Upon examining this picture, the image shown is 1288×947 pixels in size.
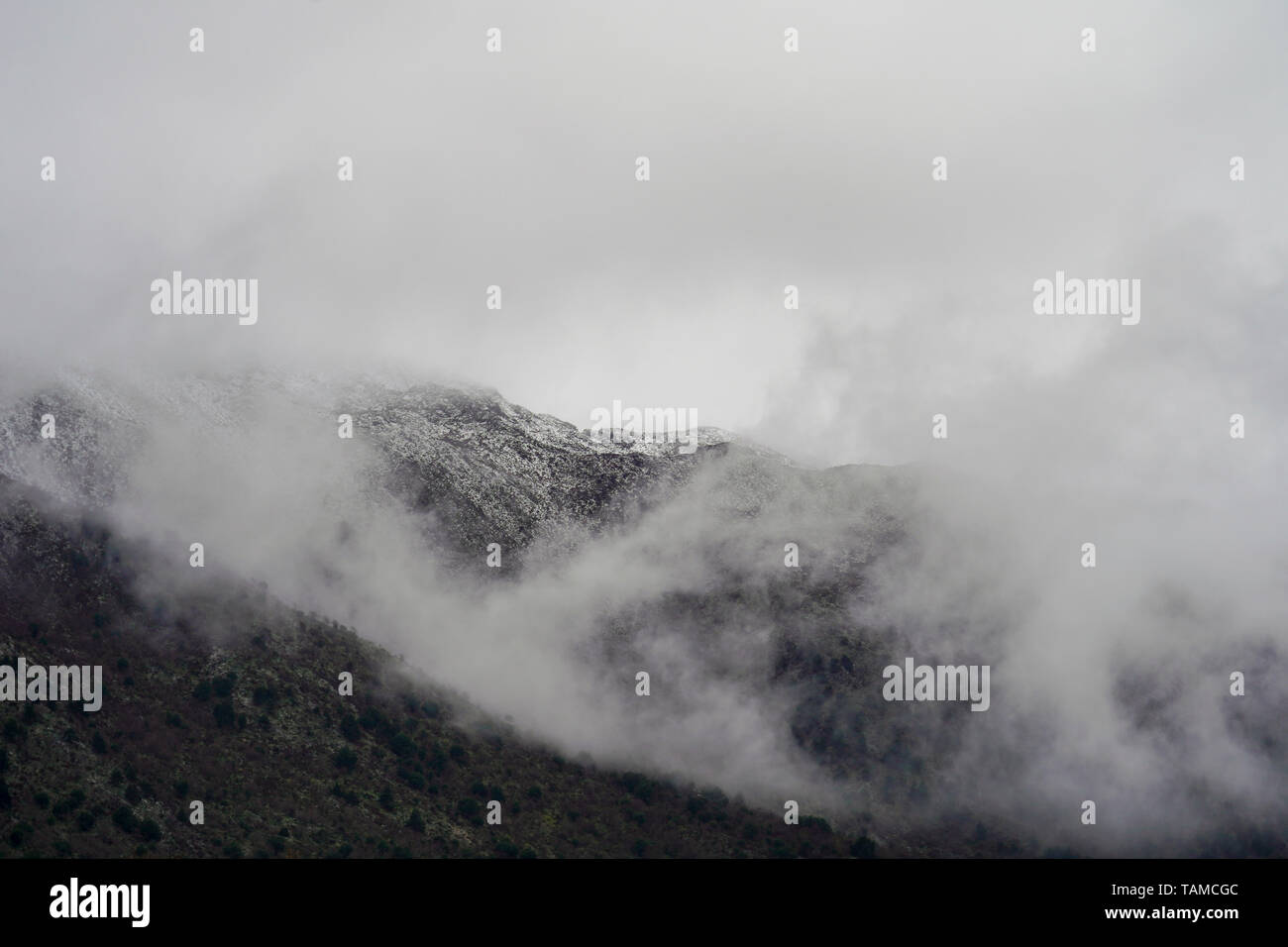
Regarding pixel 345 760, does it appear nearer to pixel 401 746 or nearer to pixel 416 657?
pixel 401 746

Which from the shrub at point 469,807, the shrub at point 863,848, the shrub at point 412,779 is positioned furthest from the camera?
the shrub at point 863,848

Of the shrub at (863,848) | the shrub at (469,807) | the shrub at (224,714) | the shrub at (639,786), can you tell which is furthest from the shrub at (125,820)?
the shrub at (863,848)

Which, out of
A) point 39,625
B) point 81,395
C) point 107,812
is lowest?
point 107,812

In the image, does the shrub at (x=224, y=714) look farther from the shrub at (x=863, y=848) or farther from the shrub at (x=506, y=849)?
the shrub at (x=863, y=848)

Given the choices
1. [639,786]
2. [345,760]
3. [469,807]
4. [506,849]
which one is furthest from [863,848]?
[345,760]

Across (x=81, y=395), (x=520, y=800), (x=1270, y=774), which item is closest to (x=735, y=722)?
(x=520, y=800)

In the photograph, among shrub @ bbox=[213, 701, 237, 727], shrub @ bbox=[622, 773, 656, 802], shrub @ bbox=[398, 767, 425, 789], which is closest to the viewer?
shrub @ bbox=[213, 701, 237, 727]

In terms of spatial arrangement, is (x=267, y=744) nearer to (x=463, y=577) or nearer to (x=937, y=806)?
(x=463, y=577)

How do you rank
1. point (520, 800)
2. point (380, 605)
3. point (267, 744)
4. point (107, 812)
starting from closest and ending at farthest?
point (107, 812) < point (267, 744) < point (520, 800) < point (380, 605)

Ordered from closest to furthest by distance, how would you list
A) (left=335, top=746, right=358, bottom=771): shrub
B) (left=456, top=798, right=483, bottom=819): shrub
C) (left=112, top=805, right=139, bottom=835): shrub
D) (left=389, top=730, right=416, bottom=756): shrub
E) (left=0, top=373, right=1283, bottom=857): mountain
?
(left=112, top=805, right=139, bottom=835): shrub, (left=0, top=373, right=1283, bottom=857): mountain, (left=335, top=746, right=358, bottom=771): shrub, (left=456, top=798, right=483, bottom=819): shrub, (left=389, top=730, right=416, bottom=756): shrub

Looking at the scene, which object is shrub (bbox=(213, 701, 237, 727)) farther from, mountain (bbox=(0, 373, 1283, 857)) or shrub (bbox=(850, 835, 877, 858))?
shrub (bbox=(850, 835, 877, 858))

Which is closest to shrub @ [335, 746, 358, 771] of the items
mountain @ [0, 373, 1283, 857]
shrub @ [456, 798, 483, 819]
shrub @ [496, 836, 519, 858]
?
mountain @ [0, 373, 1283, 857]
